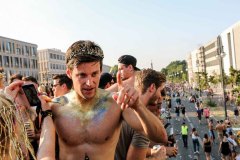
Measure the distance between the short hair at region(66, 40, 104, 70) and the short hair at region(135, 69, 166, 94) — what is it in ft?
3.61

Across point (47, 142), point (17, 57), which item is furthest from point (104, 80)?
point (17, 57)

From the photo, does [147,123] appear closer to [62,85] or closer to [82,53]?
[82,53]

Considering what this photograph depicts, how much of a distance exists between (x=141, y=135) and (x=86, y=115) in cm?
76

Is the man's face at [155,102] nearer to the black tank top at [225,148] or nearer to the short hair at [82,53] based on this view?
the short hair at [82,53]

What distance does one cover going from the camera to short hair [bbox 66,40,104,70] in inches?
128

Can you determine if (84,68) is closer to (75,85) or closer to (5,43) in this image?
(75,85)

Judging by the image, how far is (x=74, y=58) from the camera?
10.8 ft

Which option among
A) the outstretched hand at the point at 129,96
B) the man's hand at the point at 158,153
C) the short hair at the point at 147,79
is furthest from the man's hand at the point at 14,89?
the man's hand at the point at 158,153

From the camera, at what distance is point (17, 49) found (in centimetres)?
7819

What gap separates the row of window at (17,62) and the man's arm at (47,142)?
232 feet

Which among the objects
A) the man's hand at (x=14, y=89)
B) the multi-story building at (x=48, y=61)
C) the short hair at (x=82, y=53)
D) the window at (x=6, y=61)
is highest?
the multi-story building at (x=48, y=61)

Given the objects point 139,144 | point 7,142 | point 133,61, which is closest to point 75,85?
point 139,144

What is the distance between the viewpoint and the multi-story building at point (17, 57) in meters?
71.9

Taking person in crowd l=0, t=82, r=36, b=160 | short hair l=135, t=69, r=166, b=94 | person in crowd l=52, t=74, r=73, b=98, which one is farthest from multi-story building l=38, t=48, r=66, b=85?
person in crowd l=0, t=82, r=36, b=160
